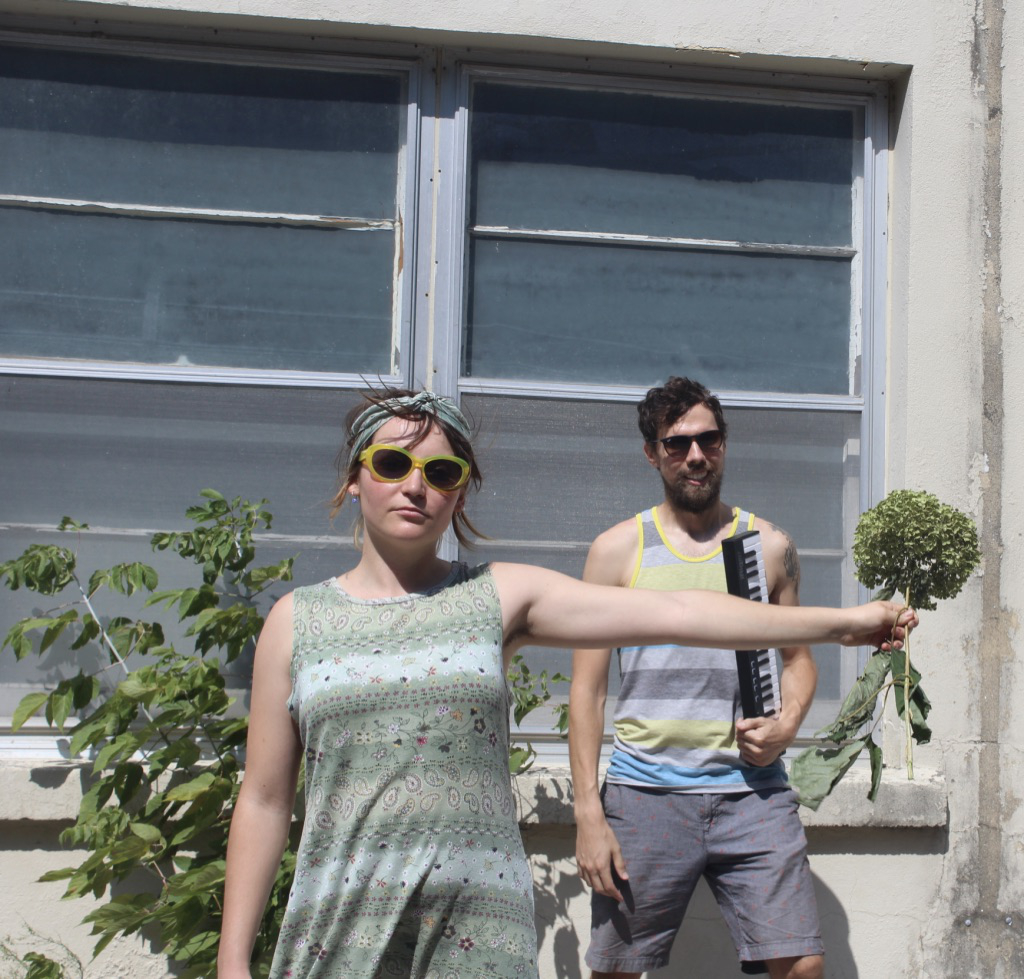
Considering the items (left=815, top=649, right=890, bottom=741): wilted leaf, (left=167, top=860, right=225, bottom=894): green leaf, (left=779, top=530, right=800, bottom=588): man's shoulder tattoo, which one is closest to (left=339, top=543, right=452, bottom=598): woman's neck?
(left=815, top=649, right=890, bottom=741): wilted leaf

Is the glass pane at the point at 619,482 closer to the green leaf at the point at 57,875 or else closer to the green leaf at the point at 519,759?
the green leaf at the point at 519,759

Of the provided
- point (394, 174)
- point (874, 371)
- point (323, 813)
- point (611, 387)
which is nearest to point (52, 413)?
point (394, 174)

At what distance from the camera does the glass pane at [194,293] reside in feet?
12.4

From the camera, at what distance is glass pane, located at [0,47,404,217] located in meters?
3.81

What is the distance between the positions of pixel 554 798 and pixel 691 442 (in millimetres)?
1230

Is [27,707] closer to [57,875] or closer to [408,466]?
[57,875]

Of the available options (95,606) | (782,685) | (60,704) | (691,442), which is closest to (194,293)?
(95,606)

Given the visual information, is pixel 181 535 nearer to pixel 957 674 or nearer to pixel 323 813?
pixel 323 813

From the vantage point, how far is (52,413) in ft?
12.3

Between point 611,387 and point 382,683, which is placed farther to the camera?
point 611,387

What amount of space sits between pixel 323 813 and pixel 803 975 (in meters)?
1.48

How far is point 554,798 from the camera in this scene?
3.58 metres

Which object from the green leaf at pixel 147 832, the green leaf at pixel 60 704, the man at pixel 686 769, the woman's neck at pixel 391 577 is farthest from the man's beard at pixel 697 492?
the green leaf at pixel 60 704

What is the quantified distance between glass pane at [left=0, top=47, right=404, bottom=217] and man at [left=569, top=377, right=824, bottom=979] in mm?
1488
